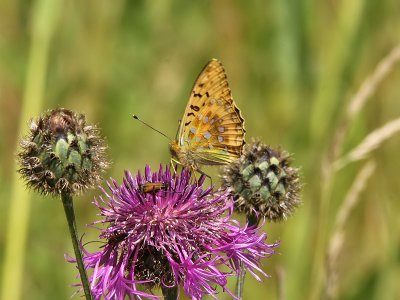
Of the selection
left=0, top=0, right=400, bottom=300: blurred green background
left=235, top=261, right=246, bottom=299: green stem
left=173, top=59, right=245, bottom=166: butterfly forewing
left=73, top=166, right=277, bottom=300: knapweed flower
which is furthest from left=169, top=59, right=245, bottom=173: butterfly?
left=0, top=0, right=400, bottom=300: blurred green background

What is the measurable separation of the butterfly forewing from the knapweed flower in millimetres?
290

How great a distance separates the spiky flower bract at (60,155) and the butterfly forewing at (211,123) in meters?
0.68

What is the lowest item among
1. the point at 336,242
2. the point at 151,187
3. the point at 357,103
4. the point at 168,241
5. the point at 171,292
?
the point at 171,292

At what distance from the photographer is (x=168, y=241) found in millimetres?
3033

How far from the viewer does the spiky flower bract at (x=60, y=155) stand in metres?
2.85

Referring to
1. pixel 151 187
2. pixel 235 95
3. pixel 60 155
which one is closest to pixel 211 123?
pixel 151 187

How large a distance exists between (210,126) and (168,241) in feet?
2.51

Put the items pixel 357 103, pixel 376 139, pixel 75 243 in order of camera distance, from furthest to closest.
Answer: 1. pixel 357 103
2. pixel 376 139
3. pixel 75 243

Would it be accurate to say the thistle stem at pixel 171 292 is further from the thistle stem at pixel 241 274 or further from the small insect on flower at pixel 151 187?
the small insect on flower at pixel 151 187

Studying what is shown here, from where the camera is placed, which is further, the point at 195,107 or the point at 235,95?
the point at 235,95

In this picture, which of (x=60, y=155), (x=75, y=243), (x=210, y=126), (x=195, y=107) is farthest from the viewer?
(x=210, y=126)

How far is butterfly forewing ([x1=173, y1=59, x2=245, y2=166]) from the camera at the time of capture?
3.49m

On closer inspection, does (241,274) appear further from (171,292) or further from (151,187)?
(151,187)

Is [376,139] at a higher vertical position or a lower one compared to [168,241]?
higher
